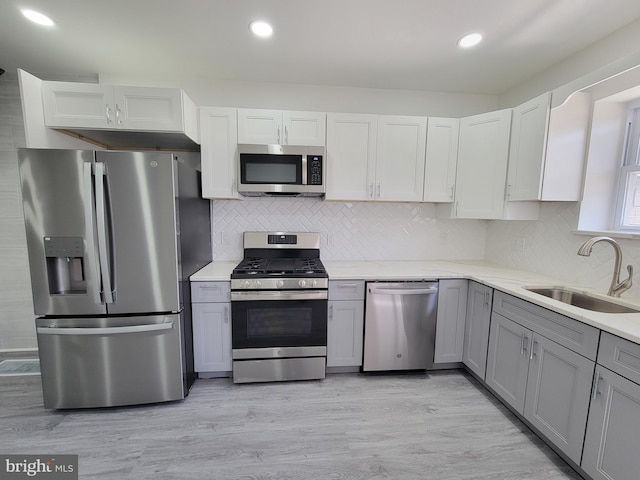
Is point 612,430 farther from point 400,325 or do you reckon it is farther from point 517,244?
point 517,244

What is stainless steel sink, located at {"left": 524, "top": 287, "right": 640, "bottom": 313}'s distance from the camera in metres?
1.68

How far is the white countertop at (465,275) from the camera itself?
4.66 ft

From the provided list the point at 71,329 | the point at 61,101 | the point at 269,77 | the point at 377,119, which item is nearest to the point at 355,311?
the point at 377,119

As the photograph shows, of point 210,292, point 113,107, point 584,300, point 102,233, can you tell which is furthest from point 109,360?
point 584,300

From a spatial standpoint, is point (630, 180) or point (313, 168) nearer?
point (630, 180)

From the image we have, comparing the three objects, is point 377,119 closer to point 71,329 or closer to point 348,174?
point 348,174

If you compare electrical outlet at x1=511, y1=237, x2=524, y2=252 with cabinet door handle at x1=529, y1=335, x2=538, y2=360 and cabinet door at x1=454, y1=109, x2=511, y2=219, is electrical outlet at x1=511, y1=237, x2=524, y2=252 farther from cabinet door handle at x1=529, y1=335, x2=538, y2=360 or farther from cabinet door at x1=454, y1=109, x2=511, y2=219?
cabinet door handle at x1=529, y1=335, x2=538, y2=360

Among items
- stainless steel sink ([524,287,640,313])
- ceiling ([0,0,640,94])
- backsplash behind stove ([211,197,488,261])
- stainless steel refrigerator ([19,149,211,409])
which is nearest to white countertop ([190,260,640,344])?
stainless steel sink ([524,287,640,313])

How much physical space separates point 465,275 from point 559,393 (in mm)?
983

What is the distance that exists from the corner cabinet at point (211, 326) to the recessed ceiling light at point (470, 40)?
99.1 inches

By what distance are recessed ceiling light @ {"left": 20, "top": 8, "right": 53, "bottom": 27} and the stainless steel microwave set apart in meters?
1.38

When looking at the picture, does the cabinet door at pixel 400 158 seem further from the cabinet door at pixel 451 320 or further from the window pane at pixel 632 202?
the window pane at pixel 632 202

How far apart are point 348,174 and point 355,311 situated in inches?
49.0

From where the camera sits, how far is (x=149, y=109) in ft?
6.84
